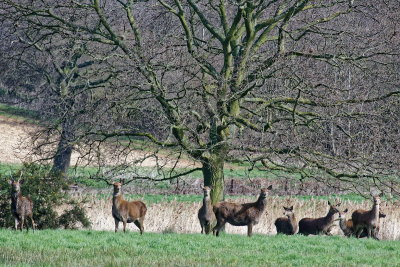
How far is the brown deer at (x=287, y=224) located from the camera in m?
22.9

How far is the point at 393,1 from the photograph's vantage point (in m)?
22.5

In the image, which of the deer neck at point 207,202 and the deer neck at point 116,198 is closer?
the deer neck at point 207,202

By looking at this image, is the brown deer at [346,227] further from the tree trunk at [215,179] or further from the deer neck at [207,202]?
the deer neck at [207,202]

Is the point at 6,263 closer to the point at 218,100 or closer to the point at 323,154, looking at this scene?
the point at 218,100

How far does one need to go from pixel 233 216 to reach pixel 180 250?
4.29 m

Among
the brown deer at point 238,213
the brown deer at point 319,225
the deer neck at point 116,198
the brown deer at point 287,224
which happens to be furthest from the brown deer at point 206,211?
the brown deer at point 319,225

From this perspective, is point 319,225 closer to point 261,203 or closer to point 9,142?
point 261,203

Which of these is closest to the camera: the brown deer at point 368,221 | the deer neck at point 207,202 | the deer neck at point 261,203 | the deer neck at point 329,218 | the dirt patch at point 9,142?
the deer neck at point 207,202

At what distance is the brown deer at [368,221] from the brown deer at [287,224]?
1721 millimetres

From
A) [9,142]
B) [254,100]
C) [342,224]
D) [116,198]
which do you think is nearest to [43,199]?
[116,198]

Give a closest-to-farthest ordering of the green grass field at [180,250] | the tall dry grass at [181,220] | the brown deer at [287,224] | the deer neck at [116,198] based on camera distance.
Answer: the green grass field at [180,250] < the deer neck at [116,198] < the brown deer at [287,224] < the tall dry grass at [181,220]

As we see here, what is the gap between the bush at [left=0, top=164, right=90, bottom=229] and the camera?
851 inches

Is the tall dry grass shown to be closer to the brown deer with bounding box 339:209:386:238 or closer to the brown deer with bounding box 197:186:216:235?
the brown deer with bounding box 339:209:386:238

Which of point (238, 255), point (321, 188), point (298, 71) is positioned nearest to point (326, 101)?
point (298, 71)
